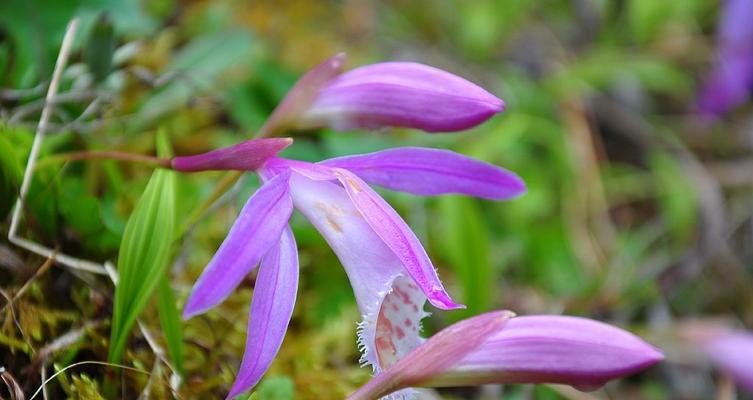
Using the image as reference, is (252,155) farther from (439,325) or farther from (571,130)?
(571,130)

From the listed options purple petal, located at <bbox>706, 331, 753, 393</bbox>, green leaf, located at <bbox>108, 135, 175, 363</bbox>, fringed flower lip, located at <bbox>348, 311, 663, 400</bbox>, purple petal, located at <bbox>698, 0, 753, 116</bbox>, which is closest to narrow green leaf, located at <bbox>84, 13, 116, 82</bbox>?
green leaf, located at <bbox>108, 135, 175, 363</bbox>

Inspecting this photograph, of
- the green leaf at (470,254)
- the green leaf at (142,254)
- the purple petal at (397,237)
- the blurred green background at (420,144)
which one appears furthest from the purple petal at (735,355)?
the green leaf at (142,254)

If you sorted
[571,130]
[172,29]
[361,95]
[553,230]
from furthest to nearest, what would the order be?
[571,130]
[553,230]
[172,29]
[361,95]

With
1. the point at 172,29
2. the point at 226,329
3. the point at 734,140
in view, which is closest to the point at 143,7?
the point at 172,29

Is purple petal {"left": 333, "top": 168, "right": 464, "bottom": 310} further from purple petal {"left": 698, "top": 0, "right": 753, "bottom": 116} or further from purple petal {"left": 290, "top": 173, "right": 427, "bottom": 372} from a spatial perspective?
purple petal {"left": 698, "top": 0, "right": 753, "bottom": 116}

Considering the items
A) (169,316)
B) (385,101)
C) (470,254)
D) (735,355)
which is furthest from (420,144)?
(169,316)

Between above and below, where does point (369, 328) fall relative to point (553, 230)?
above


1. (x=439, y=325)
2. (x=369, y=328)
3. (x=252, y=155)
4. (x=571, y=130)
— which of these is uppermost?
(x=252, y=155)

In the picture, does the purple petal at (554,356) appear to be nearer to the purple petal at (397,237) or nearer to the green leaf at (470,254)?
the purple petal at (397,237)
